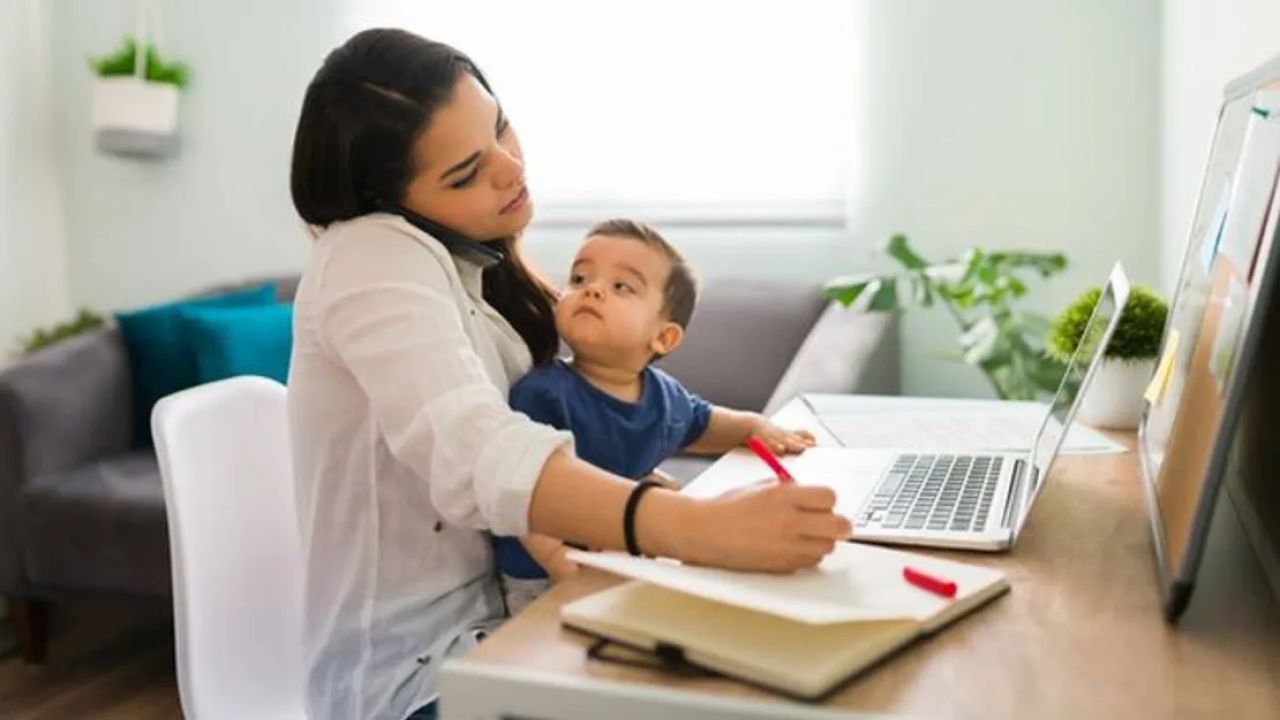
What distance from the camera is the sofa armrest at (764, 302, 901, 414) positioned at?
2.46m

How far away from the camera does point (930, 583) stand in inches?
36.5

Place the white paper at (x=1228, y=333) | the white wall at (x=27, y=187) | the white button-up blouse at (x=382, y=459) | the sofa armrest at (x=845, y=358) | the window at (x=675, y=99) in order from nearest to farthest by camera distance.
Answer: the white paper at (x=1228, y=333)
the white button-up blouse at (x=382, y=459)
the sofa armrest at (x=845, y=358)
the window at (x=675, y=99)
the white wall at (x=27, y=187)

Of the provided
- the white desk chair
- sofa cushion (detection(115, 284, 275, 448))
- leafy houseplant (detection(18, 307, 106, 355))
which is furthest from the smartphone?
leafy houseplant (detection(18, 307, 106, 355))

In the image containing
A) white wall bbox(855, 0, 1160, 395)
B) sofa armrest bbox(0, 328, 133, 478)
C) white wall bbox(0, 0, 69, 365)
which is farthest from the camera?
white wall bbox(0, 0, 69, 365)

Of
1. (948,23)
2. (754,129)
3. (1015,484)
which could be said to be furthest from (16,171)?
(1015,484)

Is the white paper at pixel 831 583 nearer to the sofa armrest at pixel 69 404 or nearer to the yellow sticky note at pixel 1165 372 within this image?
the yellow sticky note at pixel 1165 372

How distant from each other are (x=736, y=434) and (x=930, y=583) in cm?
60

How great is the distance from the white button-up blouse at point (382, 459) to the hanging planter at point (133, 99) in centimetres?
260

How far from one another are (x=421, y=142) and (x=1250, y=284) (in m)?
0.69

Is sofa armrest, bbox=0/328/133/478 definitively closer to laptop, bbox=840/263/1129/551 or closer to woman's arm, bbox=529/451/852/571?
laptop, bbox=840/263/1129/551

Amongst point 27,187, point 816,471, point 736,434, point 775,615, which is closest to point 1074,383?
point 816,471

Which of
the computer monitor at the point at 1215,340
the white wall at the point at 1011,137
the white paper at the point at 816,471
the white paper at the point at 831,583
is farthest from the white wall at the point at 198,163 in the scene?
the white paper at the point at 831,583

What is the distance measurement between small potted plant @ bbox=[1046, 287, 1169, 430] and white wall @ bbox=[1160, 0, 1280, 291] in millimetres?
261

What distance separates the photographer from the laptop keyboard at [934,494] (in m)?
1.16
